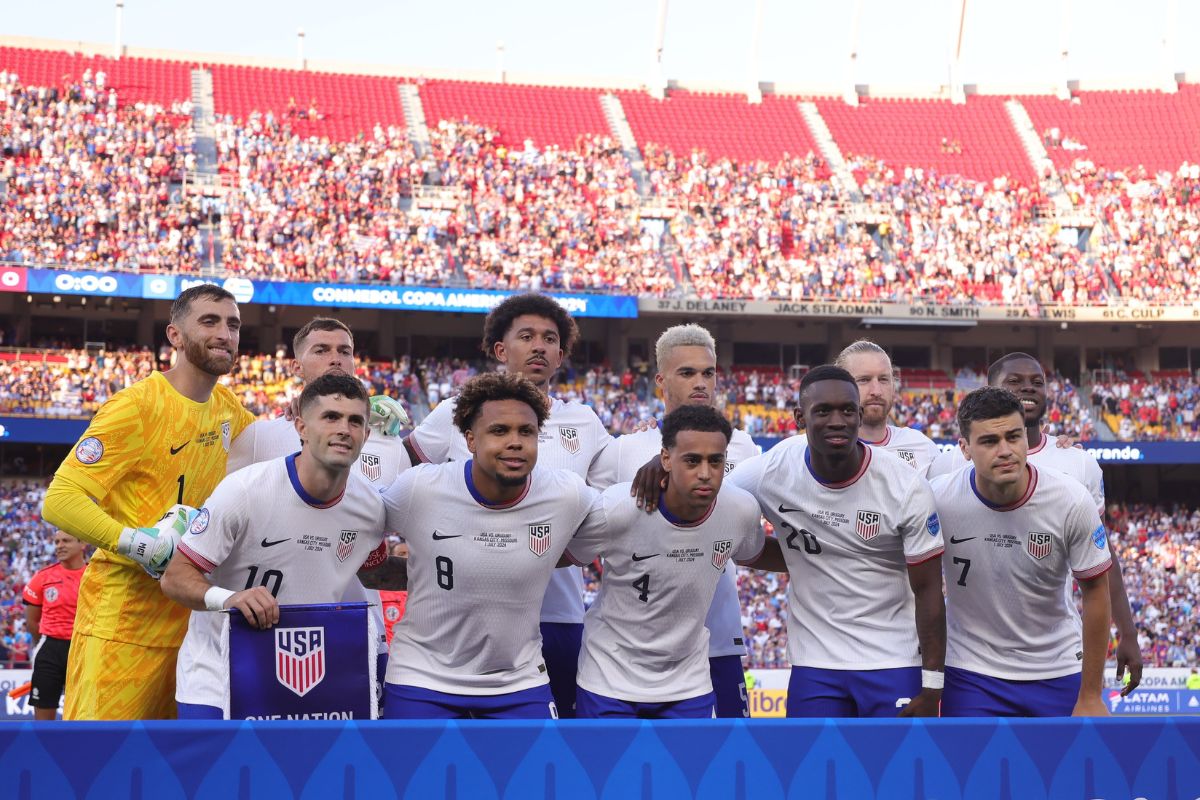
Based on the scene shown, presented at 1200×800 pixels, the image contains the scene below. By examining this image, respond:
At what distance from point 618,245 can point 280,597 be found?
28.0 m

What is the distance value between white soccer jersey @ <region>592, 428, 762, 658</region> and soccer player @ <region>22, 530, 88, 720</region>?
6.17 meters

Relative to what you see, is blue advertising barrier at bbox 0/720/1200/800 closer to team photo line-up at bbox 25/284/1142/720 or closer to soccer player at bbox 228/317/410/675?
team photo line-up at bbox 25/284/1142/720

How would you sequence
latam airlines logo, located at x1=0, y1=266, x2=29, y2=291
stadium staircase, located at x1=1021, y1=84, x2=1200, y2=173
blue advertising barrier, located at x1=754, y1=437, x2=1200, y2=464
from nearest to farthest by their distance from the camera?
latam airlines logo, located at x1=0, y1=266, x2=29, y2=291, blue advertising barrier, located at x1=754, y1=437, x2=1200, y2=464, stadium staircase, located at x1=1021, y1=84, x2=1200, y2=173

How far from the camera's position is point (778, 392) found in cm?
3141

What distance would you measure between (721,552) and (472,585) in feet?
3.50

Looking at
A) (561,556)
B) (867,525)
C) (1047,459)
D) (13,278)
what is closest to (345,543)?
(561,556)

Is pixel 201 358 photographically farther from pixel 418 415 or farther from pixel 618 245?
pixel 618 245

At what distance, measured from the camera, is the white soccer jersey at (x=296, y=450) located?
Result: 5777 mm

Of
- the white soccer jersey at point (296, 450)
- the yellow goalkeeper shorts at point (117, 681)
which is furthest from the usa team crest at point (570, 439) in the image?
the yellow goalkeeper shorts at point (117, 681)

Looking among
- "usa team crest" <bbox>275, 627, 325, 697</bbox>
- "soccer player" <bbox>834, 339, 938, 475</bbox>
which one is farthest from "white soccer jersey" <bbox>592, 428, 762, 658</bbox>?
"usa team crest" <bbox>275, 627, 325, 697</bbox>

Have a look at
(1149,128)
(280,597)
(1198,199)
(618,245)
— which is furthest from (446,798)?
(1149,128)

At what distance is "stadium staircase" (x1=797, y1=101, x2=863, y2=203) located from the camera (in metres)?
36.1

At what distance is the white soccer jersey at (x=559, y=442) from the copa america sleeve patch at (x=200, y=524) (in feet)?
4.78

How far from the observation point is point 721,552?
5.16m
